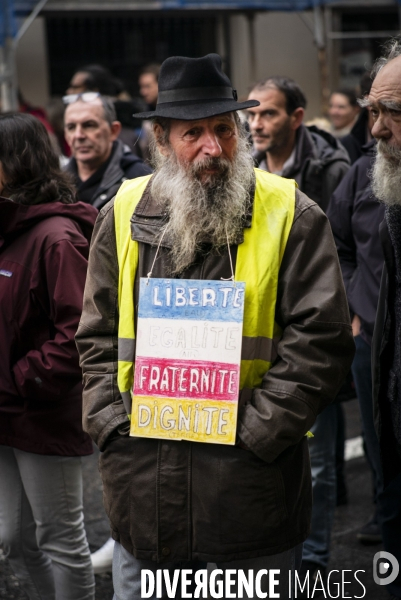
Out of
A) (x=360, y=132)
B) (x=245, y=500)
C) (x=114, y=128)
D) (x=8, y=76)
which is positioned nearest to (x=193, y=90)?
(x=245, y=500)

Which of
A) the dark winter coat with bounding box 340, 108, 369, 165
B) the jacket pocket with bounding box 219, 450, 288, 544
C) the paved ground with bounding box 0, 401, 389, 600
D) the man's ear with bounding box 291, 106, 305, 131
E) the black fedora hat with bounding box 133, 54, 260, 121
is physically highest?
the black fedora hat with bounding box 133, 54, 260, 121

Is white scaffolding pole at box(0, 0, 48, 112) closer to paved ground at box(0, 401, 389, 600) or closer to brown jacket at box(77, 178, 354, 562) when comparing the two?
paved ground at box(0, 401, 389, 600)

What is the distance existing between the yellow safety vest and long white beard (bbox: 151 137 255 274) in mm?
51

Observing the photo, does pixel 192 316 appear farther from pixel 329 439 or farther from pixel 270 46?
pixel 270 46

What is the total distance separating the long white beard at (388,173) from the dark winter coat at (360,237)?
886mm

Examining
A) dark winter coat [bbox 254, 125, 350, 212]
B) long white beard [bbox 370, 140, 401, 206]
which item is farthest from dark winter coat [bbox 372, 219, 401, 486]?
dark winter coat [bbox 254, 125, 350, 212]

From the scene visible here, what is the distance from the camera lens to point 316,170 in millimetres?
4582

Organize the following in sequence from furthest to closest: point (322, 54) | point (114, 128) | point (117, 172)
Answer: point (322, 54)
point (114, 128)
point (117, 172)

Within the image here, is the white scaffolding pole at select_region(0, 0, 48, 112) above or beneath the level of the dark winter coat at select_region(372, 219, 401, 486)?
above

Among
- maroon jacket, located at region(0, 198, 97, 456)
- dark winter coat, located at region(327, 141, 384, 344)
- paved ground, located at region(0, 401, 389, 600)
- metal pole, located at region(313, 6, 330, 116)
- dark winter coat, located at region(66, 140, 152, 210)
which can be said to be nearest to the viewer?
maroon jacket, located at region(0, 198, 97, 456)

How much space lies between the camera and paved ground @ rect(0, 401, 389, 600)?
425cm

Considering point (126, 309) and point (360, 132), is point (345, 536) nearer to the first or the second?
point (360, 132)

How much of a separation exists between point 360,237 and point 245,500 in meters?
1.86

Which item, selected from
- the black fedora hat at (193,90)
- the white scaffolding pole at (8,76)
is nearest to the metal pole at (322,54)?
the white scaffolding pole at (8,76)
